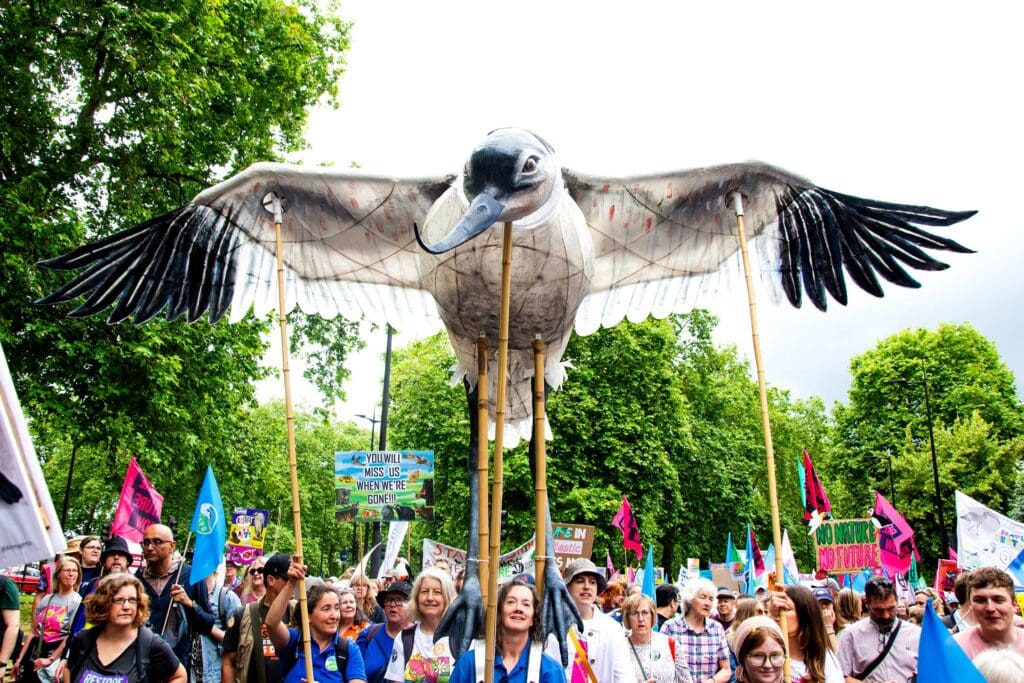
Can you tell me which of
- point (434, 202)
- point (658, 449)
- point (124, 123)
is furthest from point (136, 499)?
point (658, 449)

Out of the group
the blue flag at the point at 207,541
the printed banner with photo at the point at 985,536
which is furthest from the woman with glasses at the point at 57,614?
the printed banner with photo at the point at 985,536

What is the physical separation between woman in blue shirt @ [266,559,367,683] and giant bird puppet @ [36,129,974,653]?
78cm

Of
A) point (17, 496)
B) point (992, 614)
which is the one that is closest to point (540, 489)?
point (17, 496)

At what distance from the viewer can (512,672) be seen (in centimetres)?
335

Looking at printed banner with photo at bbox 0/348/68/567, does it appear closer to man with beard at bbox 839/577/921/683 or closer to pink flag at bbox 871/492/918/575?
man with beard at bbox 839/577/921/683

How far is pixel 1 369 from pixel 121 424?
10019 millimetres

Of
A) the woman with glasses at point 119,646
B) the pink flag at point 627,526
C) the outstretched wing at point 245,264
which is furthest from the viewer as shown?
the pink flag at point 627,526

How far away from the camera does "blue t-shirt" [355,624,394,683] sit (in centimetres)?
460

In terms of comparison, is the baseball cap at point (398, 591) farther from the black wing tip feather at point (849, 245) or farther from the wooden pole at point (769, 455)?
the black wing tip feather at point (849, 245)

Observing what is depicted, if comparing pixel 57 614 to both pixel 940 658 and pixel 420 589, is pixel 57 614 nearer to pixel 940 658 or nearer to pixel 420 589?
pixel 420 589

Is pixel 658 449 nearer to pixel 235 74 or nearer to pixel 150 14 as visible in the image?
pixel 235 74

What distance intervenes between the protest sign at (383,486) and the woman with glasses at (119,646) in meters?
5.27

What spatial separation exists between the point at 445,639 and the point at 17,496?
7.38 ft

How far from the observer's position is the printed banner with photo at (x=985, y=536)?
10.8m
